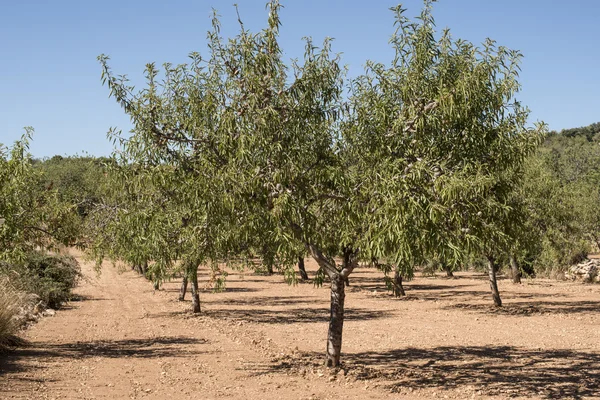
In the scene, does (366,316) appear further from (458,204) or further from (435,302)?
(458,204)

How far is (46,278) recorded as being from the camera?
28.7m

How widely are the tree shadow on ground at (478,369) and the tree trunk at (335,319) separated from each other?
0.43 m

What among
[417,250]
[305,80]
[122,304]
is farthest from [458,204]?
[122,304]

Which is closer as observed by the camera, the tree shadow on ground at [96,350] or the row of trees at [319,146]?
the row of trees at [319,146]

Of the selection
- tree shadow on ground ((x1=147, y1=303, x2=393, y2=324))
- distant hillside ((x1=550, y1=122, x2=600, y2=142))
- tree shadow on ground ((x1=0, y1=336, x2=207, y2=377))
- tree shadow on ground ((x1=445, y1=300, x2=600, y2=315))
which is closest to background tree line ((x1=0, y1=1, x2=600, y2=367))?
tree shadow on ground ((x1=0, y1=336, x2=207, y2=377))

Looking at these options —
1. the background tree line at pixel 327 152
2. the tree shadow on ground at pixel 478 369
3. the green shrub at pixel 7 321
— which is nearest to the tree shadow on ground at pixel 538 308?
the tree shadow on ground at pixel 478 369

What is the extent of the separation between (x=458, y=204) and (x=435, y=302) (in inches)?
831

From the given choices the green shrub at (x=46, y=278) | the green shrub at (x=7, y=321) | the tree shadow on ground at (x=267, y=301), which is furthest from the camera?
the tree shadow on ground at (x=267, y=301)

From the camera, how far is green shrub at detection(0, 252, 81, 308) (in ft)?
84.5

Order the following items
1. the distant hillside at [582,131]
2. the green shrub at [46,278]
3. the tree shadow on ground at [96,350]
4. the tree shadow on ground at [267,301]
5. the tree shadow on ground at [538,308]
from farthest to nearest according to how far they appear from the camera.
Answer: the distant hillside at [582,131] → the tree shadow on ground at [267,301] → the tree shadow on ground at [538,308] → the green shrub at [46,278] → the tree shadow on ground at [96,350]

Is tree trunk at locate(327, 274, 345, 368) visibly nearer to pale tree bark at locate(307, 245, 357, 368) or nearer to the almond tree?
pale tree bark at locate(307, 245, 357, 368)

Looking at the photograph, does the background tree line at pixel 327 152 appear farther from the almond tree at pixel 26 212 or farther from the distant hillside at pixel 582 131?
the distant hillside at pixel 582 131

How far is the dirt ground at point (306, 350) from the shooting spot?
12.9 meters

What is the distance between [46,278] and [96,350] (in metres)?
12.6
